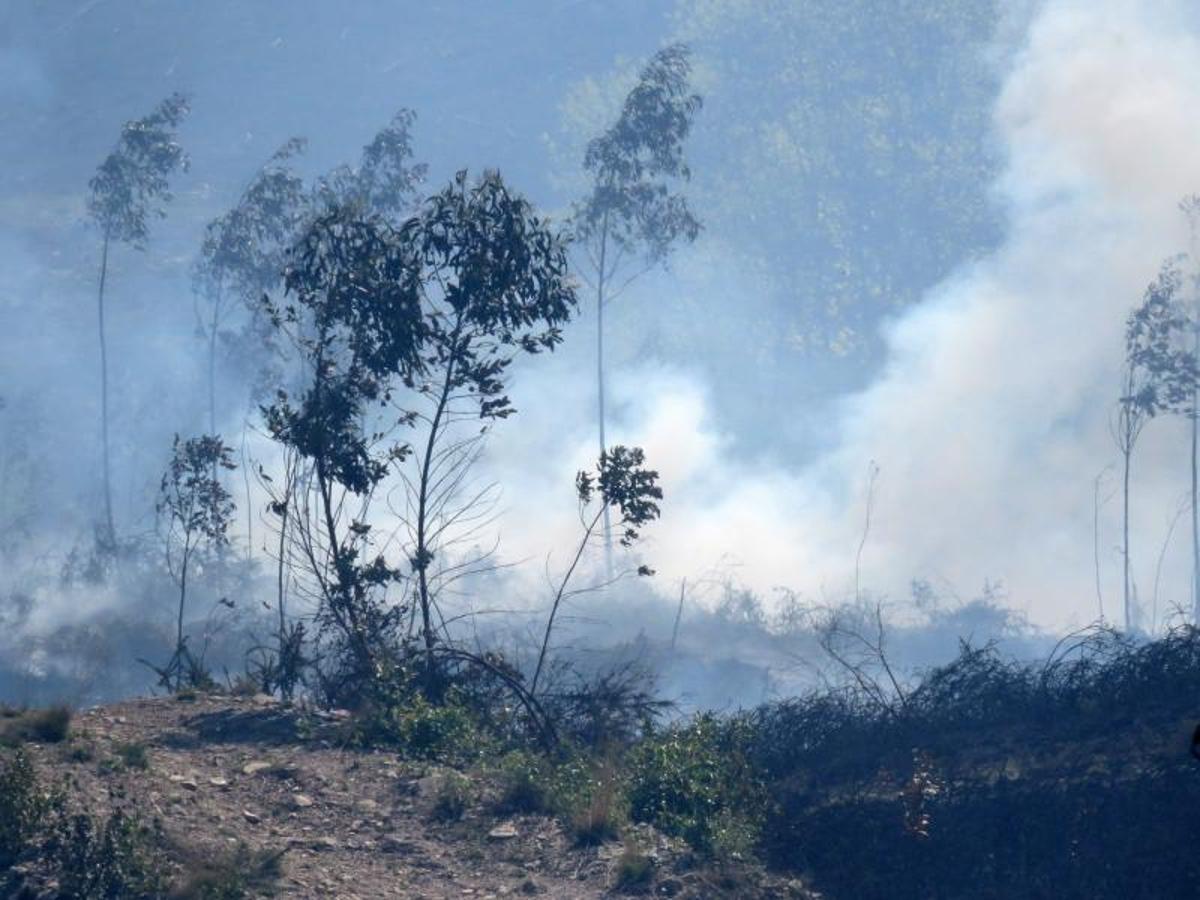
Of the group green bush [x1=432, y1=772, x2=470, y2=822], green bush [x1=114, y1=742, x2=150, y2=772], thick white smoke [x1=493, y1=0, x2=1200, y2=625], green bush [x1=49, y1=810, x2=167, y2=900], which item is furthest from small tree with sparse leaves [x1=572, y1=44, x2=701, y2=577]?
green bush [x1=49, y1=810, x2=167, y2=900]

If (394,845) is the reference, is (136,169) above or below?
above

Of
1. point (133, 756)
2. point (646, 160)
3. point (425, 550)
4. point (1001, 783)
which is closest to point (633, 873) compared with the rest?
point (1001, 783)

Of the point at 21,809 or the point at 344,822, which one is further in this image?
the point at 344,822

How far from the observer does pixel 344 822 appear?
10219 mm

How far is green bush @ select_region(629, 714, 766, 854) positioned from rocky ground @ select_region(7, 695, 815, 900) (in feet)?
0.71

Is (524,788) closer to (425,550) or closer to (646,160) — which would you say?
(425,550)

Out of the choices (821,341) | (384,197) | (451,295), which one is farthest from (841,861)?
(821,341)

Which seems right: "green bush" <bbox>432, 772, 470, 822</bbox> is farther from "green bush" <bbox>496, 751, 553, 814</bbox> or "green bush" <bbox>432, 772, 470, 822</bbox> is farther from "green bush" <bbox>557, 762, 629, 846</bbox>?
"green bush" <bbox>557, 762, 629, 846</bbox>

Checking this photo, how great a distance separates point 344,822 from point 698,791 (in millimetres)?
2474

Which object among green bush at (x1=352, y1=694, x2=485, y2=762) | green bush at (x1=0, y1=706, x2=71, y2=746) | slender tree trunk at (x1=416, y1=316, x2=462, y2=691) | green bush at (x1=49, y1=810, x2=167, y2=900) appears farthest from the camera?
Answer: slender tree trunk at (x1=416, y1=316, x2=462, y2=691)

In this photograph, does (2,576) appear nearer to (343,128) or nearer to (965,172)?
(343,128)

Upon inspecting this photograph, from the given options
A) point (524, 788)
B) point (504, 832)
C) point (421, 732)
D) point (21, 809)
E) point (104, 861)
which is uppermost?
point (421, 732)

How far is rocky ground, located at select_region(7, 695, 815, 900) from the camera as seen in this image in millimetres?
9508

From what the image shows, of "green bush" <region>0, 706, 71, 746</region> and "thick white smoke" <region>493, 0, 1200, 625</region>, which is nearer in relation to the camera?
"green bush" <region>0, 706, 71, 746</region>
